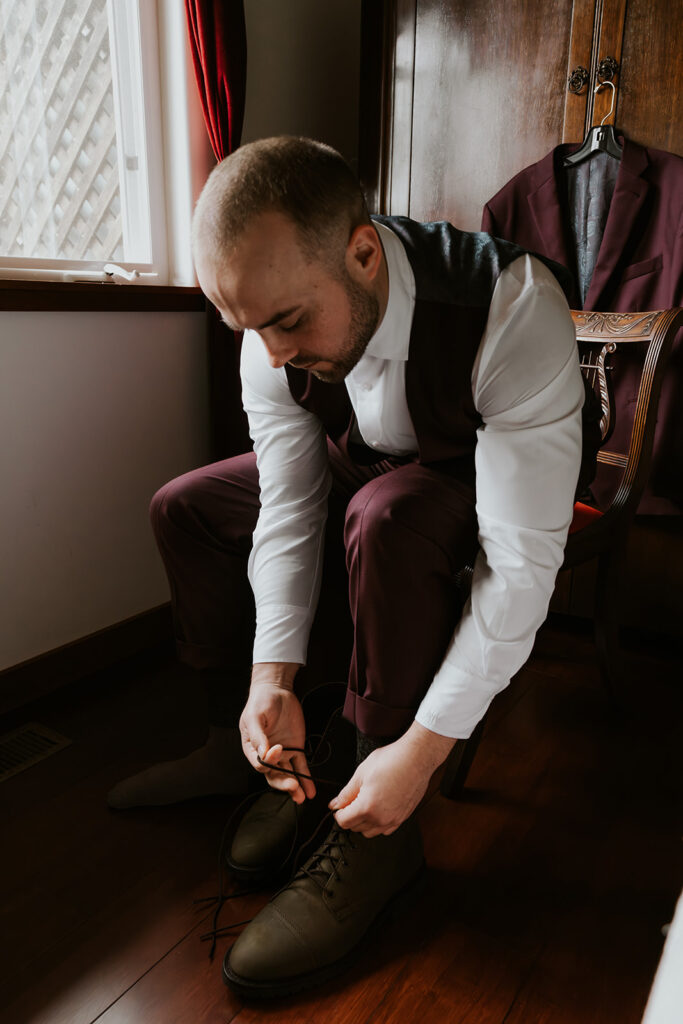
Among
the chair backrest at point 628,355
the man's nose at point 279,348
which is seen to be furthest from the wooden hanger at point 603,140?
the man's nose at point 279,348

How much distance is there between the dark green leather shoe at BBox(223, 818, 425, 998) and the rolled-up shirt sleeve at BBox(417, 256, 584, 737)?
23 cm

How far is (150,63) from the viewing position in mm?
1748

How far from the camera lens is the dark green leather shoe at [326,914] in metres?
0.90

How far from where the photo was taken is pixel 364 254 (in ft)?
2.93

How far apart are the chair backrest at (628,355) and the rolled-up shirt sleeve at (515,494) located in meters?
0.56

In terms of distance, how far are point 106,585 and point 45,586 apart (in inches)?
6.5

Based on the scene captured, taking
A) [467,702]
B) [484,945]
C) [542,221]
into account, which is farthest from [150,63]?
[484,945]

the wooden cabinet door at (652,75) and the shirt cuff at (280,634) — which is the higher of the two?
the wooden cabinet door at (652,75)

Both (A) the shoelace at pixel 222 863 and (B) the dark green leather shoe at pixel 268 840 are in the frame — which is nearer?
(A) the shoelace at pixel 222 863

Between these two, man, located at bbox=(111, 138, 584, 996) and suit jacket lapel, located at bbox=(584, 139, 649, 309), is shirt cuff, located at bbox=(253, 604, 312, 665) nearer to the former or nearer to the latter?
man, located at bbox=(111, 138, 584, 996)

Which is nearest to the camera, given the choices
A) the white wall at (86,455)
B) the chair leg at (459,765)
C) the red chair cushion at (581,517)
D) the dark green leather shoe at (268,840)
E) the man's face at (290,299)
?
the man's face at (290,299)

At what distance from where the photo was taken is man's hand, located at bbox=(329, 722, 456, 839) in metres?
0.87

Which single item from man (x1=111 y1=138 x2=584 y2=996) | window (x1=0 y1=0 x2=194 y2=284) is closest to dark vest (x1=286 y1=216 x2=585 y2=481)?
man (x1=111 y1=138 x2=584 y2=996)

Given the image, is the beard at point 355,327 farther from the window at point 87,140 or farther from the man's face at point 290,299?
the window at point 87,140
